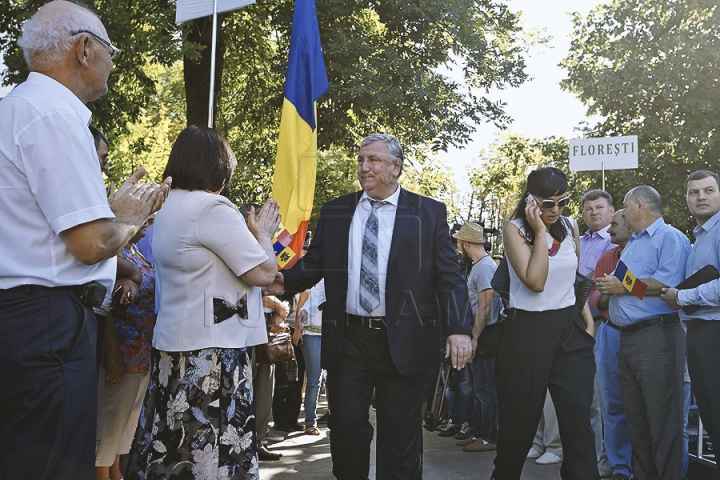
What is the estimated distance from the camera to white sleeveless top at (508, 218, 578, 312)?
204 inches

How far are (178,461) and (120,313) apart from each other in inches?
68.3

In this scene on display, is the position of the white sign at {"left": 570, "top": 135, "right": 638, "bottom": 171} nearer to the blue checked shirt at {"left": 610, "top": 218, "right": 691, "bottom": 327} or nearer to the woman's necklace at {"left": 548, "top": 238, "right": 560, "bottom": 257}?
the blue checked shirt at {"left": 610, "top": 218, "right": 691, "bottom": 327}

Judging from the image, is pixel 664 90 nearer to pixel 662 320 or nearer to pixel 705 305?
pixel 662 320

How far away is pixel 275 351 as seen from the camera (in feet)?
24.6

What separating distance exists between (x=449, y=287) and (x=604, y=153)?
196 inches

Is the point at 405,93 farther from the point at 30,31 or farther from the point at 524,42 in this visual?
the point at 30,31

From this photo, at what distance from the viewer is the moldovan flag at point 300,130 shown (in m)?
7.83

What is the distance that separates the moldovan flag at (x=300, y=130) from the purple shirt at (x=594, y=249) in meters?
2.96

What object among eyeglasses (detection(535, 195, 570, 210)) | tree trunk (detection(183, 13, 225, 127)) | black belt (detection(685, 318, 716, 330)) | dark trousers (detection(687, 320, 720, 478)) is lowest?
dark trousers (detection(687, 320, 720, 478))

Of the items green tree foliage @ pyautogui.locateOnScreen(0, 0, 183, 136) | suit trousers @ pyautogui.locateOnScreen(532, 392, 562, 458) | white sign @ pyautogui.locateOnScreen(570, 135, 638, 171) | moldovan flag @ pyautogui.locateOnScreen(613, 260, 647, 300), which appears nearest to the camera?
moldovan flag @ pyautogui.locateOnScreen(613, 260, 647, 300)

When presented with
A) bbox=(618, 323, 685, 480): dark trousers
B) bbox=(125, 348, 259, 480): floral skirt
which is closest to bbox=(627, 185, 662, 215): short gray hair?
bbox=(618, 323, 685, 480): dark trousers

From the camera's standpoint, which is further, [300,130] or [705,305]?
[300,130]

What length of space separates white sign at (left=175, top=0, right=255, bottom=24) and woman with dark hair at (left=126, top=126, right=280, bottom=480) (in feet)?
16.5

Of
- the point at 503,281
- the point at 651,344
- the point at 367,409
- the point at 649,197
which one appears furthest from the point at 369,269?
the point at 649,197
